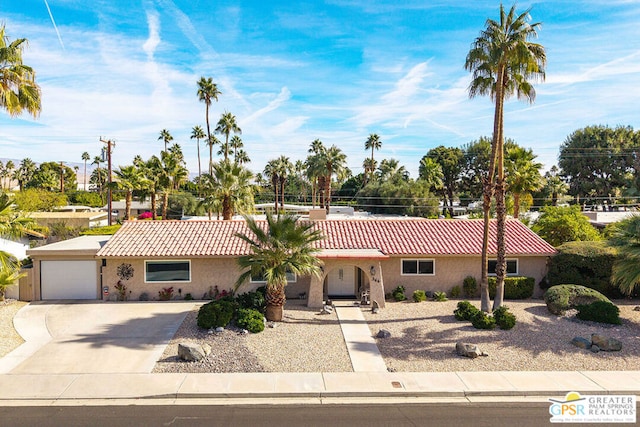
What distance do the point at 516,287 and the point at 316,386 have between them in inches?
575

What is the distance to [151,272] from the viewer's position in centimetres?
2312

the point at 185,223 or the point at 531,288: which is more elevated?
the point at 185,223

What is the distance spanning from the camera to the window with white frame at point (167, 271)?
23103 mm

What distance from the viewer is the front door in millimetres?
23828

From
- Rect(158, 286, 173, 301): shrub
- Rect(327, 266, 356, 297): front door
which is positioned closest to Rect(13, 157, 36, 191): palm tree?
Rect(158, 286, 173, 301): shrub

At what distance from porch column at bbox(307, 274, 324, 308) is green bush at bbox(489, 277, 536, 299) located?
877cm

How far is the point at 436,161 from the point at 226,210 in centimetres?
4791

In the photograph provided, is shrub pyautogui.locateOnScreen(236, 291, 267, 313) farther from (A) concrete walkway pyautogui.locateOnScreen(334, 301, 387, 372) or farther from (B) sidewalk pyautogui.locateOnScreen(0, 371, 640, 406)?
(B) sidewalk pyautogui.locateOnScreen(0, 371, 640, 406)

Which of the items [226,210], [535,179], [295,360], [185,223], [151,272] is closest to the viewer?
[295,360]

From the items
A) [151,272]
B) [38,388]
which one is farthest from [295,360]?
[151,272]

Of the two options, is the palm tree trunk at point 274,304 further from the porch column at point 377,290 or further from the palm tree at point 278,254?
the porch column at point 377,290

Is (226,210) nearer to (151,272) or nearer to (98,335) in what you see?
(151,272)

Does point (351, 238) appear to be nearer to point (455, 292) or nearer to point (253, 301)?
point (455, 292)

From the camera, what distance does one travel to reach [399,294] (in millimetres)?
23125
